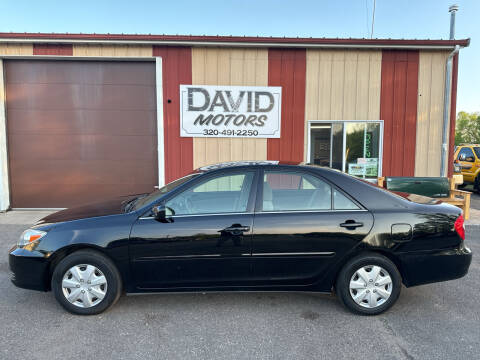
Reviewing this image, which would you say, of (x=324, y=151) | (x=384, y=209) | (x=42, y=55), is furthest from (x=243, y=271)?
(x=42, y=55)

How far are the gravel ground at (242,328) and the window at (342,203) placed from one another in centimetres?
104

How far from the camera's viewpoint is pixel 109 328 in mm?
2887

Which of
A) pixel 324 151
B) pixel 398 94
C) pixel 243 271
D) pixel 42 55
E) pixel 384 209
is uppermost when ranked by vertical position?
pixel 42 55

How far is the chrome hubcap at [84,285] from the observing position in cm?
302

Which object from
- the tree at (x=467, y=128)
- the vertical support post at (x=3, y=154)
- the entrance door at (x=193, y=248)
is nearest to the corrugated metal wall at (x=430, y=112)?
the entrance door at (x=193, y=248)

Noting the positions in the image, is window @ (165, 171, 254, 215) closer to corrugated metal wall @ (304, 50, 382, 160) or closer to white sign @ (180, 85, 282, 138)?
white sign @ (180, 85, 282, 138)

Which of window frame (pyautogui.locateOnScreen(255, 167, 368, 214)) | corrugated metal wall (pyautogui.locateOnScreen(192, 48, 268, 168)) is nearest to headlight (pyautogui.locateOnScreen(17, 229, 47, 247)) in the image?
window frame (pyautogui.locateOnScreen(255, 167, 368, 214))

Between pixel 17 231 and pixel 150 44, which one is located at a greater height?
pixel 150 44

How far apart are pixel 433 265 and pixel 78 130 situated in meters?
7.82

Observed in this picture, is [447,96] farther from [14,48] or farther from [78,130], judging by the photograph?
[14,48]

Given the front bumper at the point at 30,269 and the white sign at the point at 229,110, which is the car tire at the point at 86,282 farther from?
the white sign at the point at 229,110

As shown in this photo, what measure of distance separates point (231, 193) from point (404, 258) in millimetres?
1812

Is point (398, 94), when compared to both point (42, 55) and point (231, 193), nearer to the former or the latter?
point (231, 193)

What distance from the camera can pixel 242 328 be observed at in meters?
2.90
